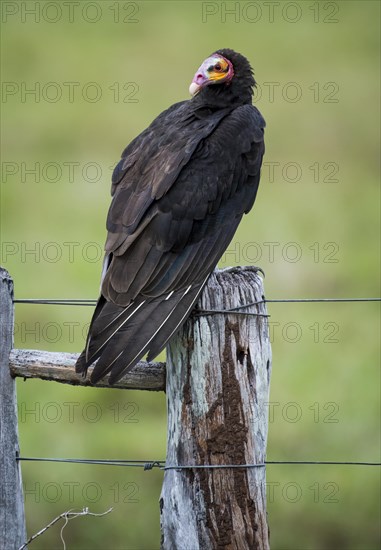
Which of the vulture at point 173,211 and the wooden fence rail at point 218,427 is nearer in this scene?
the wooden fence rail at point 218,427

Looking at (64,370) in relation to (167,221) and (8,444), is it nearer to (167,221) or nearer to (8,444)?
(8,444)

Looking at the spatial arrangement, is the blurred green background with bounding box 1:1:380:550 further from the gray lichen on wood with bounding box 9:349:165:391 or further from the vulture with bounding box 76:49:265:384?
the gray lichen on wood with bounding box 9:349:165:391

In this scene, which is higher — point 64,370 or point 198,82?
point 198,82

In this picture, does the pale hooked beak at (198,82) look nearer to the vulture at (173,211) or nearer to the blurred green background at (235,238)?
the vulture at (173,211)

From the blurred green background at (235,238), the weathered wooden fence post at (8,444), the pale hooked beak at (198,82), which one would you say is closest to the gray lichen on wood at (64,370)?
the weathered wooden fence post at (8,444)

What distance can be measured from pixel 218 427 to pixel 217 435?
3 centimetres

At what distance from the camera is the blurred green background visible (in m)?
7.39

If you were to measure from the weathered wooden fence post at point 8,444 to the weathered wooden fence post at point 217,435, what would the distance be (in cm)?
62

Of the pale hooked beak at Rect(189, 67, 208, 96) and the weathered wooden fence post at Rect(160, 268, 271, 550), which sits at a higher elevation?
the pale hooked beak at Rect(189, 67, 208, 96)

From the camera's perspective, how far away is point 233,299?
4.19 metres

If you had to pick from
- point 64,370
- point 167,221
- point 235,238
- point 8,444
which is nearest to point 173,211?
point 167,221

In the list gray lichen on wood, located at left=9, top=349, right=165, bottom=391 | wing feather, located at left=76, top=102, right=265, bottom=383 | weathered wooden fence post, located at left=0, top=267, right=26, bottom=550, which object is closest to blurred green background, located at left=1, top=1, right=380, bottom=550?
weathered wooden fence post, located at left=0, top=267, right=26, bottom=550

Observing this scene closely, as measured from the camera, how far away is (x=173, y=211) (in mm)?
4844

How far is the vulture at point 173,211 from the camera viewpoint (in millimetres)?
4297
